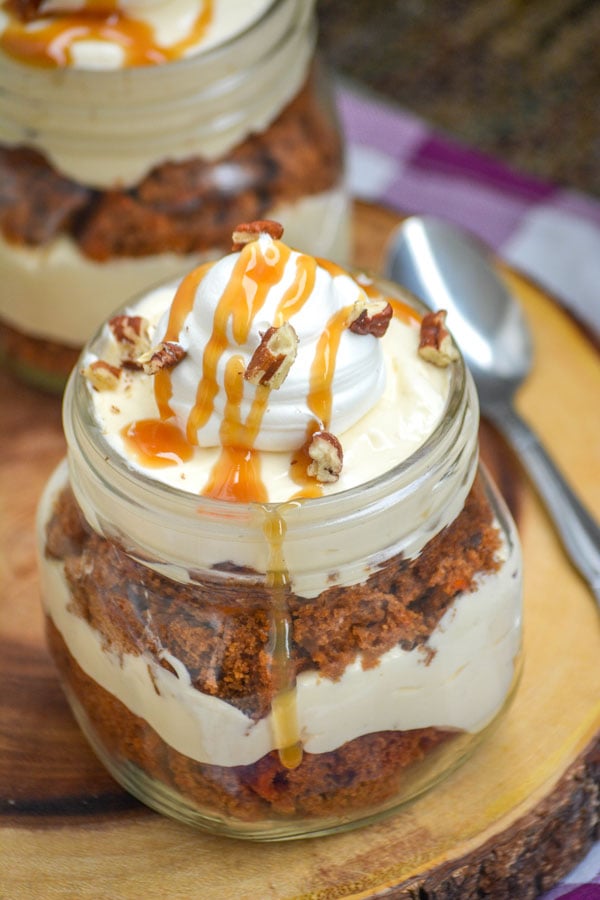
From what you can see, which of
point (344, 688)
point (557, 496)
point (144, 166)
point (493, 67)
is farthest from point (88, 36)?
point (493, 67)

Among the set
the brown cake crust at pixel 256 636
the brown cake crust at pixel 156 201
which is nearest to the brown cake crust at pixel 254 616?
the brown cake crust at pixel 256 636

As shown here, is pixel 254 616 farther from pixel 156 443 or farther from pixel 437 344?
pixel 437 344

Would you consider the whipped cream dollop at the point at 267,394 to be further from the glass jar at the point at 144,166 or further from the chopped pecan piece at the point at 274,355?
the glass jar at the point at 144,166

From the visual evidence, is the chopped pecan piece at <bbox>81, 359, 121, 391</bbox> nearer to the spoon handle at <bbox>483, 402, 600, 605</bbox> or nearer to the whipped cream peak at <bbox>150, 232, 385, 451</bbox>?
the whipped cream peak at <bbox>150, 232, 385, 451</bbox>

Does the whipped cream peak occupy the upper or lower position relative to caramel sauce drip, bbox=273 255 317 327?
lower

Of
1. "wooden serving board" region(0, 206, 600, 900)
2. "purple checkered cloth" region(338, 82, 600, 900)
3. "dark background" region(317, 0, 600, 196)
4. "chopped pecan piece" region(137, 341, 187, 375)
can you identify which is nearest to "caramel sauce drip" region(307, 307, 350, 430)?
"chopped pecan piece" region(137, 341, 187, 375)

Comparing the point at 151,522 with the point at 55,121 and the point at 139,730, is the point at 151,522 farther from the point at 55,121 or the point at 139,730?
→ the point at 55,121
